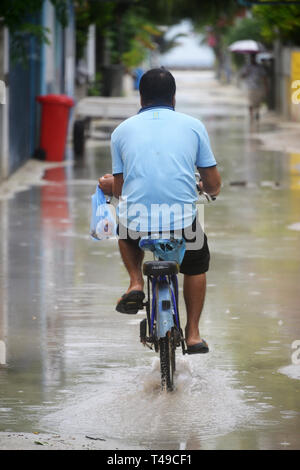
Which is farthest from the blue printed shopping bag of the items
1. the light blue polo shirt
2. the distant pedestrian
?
Result: the distant pedestrian

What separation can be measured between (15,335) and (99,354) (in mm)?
787

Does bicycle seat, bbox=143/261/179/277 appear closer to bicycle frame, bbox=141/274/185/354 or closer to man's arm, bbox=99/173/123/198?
bicycle frame, bbox=141/274/185/354

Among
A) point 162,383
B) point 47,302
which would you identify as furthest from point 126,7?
point 162,383

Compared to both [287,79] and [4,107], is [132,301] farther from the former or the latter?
[287,79]

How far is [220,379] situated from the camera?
709 centimetres

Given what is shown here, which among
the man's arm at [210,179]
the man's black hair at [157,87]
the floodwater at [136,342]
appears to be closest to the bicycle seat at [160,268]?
the man's arm at [210,179]

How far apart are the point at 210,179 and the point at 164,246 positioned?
49 cm

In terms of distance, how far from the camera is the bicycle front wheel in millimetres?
6484

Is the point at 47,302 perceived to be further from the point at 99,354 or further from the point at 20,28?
the point at 20,28

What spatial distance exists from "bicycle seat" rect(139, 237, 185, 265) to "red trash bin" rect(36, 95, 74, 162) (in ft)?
47.4

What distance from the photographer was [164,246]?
6.54 meters

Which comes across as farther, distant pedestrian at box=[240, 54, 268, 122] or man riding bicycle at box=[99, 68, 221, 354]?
distant pedestrian at box=[240, 54, 268, 122]

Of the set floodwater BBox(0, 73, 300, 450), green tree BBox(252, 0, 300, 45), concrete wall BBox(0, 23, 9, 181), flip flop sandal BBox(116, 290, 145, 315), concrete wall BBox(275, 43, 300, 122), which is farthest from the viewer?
concrete wall BBox(275, 43, 300, 122)
